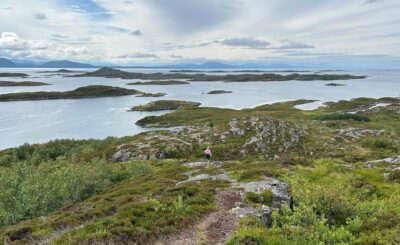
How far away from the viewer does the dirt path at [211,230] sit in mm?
16578

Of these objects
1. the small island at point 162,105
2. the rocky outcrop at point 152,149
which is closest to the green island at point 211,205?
the rocky outcrop at point 152,149

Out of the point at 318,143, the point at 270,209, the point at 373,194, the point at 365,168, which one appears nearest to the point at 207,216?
the point at 270,209

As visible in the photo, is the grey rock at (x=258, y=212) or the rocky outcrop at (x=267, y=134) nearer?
the grey rock at (x=258, y=212)

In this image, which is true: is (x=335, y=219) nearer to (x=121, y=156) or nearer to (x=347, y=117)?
(x=121, y=156)

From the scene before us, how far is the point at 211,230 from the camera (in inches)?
710

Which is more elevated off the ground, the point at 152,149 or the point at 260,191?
the point at 260,191

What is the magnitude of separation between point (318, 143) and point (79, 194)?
5335cm

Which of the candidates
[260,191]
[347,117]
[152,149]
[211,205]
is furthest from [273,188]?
[347,117]

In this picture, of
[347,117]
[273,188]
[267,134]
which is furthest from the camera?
[347,117]

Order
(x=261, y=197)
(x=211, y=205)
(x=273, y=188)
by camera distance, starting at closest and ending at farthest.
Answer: (x=211, y=205), (x=261, y=197), (x=273, y=188)

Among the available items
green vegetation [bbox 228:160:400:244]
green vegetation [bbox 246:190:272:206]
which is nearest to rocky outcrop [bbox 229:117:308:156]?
green vegetation [bbox 228:160:400:244]

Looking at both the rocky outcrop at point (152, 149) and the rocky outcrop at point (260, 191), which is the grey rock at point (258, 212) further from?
the rocky outcrop at point (152, 149)

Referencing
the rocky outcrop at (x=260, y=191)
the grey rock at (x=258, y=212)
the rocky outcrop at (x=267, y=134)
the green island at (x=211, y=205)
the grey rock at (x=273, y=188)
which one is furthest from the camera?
the rocky outcrop at (x=267, y=134)

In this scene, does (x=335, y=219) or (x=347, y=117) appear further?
(x=347, y=117)
